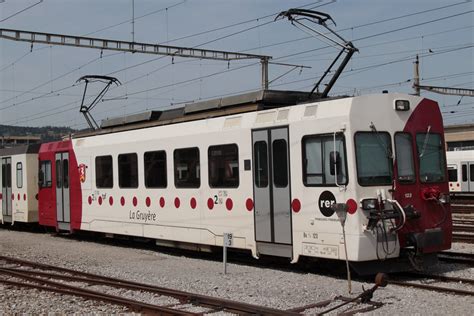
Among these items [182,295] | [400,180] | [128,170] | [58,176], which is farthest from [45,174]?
[400,180]

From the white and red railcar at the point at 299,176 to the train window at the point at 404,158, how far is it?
17 mm

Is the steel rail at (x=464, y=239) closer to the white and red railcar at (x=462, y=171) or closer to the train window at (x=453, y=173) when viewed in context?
the white and red railcar at (x=462, y=171)

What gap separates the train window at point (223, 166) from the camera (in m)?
12.0

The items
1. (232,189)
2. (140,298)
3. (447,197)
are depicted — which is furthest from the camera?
(232,189)

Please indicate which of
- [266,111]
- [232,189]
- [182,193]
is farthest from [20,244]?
[266,111]

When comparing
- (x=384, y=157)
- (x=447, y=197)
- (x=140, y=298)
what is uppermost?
(x=384, y=157)

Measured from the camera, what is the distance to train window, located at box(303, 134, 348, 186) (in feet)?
33.0

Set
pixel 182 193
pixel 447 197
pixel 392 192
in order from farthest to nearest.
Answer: pixel 182 193
pixel 447 197
pixel 392 192

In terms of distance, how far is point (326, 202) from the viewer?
10.3m

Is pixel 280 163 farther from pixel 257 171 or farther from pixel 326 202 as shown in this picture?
pixel 326 202

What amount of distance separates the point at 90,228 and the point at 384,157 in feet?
31.6

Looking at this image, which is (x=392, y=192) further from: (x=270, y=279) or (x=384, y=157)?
(x=270, y=279)

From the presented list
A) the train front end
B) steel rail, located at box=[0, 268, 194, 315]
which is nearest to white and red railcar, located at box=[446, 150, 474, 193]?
the train front end

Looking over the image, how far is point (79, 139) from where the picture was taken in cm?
1780
